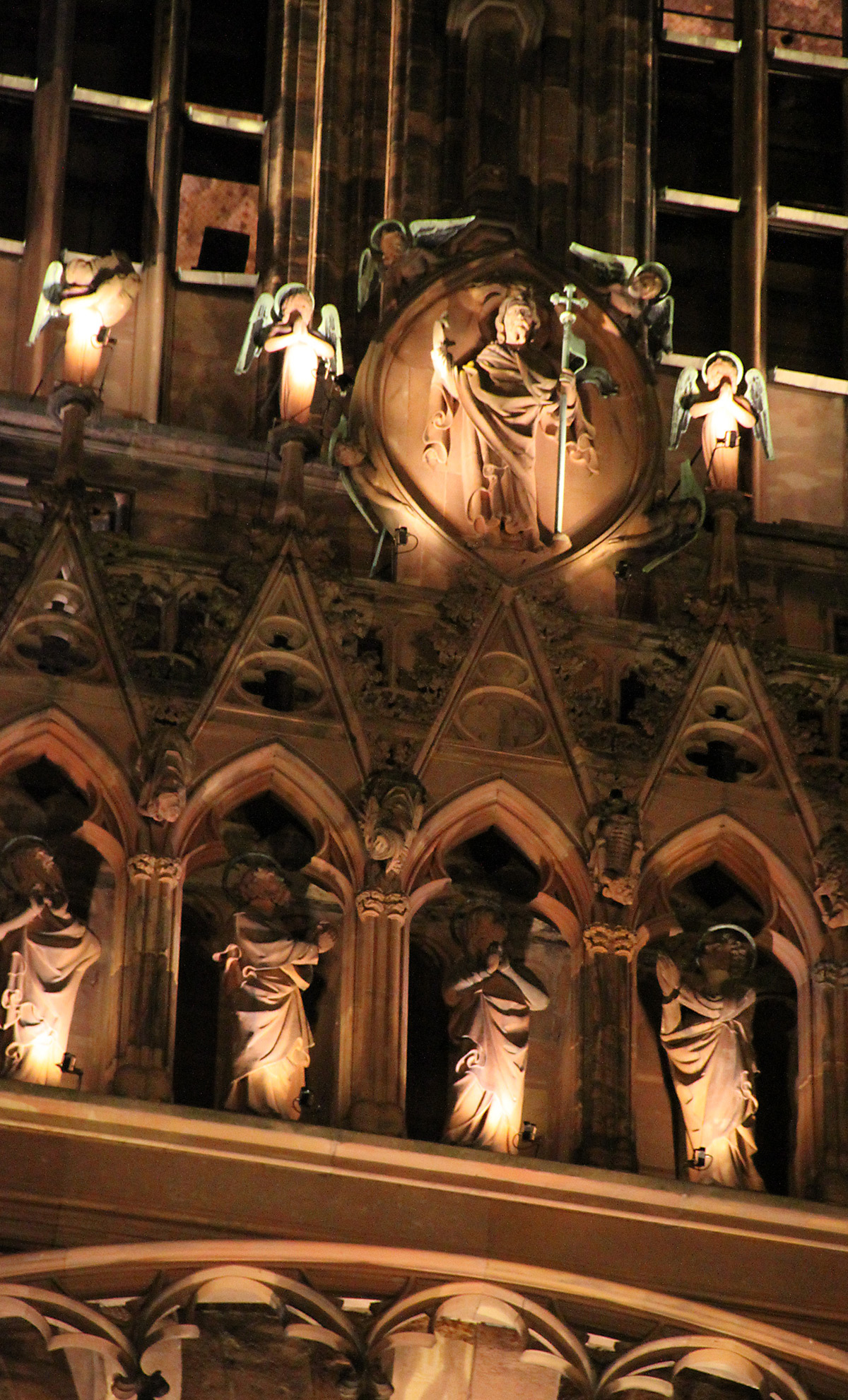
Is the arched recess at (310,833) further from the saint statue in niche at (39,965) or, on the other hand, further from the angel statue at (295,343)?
the angel statue at (295,343)

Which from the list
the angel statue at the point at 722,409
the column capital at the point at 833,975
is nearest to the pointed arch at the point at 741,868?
the column capital at the point at 833,975

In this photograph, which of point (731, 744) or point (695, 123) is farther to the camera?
point (695, 123)

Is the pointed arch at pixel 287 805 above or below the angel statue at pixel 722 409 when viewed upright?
below

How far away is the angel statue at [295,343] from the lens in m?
24.5

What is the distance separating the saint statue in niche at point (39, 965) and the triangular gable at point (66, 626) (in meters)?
0.90

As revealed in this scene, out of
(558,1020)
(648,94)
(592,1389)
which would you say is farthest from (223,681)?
(648,94)

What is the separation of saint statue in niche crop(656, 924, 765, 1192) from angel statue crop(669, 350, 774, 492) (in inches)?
120

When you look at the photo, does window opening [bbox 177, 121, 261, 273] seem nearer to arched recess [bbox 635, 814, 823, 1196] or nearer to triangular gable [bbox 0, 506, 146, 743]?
triangular gable [bbox 0, 506, 146, 743]

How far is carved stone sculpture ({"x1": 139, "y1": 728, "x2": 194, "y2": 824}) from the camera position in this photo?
22.3m

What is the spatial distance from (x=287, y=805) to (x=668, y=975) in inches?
73.9

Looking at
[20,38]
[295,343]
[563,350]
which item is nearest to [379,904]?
[295,343]

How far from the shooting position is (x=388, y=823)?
22.5 metres

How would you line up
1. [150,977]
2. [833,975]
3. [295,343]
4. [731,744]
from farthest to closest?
[295,343] < [731,744] < [833,975] < [150,977]

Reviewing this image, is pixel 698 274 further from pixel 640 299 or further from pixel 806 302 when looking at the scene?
pixel 640 299
